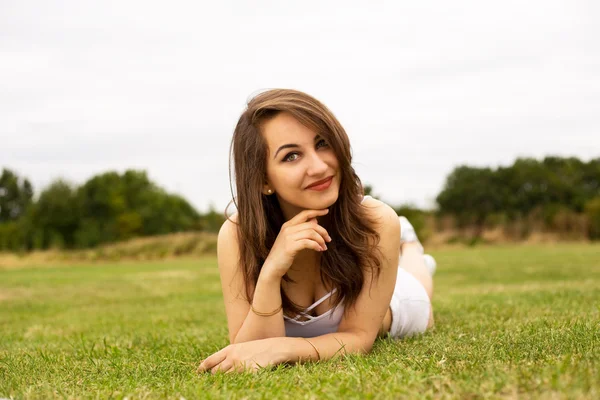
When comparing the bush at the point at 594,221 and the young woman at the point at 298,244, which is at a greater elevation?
the young woman at the point at 298,244

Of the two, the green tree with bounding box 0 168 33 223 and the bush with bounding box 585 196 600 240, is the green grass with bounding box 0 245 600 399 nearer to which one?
the bush with bounding box 585 196 600 240

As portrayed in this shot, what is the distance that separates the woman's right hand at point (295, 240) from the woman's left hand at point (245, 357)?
0.40m

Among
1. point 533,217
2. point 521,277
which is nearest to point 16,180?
point 533,217

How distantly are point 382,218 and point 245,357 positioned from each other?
1.17 meters

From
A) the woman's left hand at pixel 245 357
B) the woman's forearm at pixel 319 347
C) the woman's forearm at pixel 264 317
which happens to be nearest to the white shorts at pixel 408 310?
the woman's forearm at pixel 319 347

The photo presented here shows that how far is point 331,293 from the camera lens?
12.0 feet

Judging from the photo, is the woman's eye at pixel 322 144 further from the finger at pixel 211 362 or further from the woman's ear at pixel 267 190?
the finger at pixel 211 362

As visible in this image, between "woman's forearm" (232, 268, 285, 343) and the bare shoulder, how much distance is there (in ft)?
2.28

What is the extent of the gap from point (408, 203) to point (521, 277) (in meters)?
21.7

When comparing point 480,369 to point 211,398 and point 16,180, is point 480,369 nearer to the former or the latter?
point 211,398

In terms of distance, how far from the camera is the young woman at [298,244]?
3191 millimetres

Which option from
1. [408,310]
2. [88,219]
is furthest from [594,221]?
[408,310]

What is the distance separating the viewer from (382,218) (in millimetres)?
3574

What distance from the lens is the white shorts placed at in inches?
167
